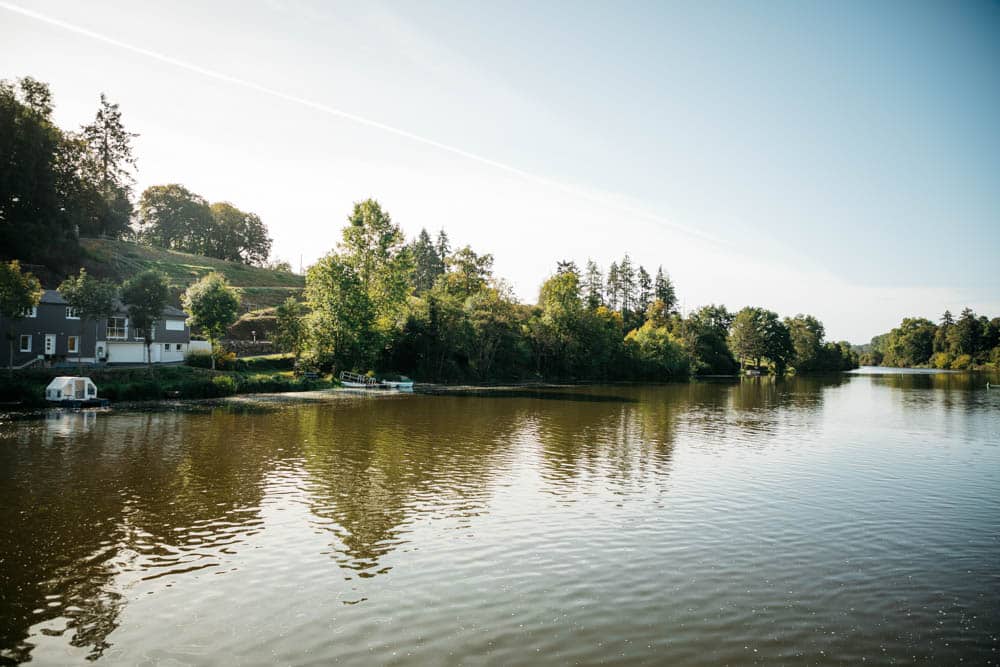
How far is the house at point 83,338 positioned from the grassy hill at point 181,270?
1621cm

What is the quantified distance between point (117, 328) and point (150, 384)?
2662cm

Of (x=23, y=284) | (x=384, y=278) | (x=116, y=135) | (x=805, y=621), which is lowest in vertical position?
(x=805, y=621)

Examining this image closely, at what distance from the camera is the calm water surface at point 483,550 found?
1215 centimetres

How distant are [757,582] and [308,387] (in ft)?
203

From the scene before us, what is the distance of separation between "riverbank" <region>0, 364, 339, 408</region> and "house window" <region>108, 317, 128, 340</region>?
56.9ft

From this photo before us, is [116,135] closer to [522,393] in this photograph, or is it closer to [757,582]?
[522,393]

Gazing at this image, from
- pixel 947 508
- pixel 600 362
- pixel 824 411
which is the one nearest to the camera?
pixel 947 508

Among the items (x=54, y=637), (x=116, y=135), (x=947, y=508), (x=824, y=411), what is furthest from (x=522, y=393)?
(x=116, y=135)

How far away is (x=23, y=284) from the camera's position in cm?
5369

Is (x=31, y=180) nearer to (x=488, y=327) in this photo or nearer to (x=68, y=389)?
(x=68, y=389)

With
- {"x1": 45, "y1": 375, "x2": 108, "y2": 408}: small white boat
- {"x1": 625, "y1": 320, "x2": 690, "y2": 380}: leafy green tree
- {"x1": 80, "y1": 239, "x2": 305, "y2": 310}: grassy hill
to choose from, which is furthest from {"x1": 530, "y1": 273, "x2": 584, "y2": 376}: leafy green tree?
{"x1": 45, "y1": 375, "x2": 108, "y2": 408}: small white boat

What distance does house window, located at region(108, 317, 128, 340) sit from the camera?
74000mm

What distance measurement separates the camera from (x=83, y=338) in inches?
2694

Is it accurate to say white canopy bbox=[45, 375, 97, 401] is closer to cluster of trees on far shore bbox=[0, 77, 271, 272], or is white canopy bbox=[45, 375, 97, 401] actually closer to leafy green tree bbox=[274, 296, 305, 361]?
leafy green tree bbox=[274, 296, 305, 361]
